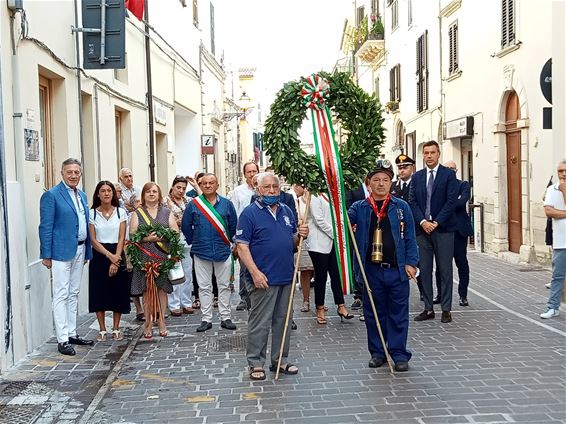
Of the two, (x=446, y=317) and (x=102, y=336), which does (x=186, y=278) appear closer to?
(x=102, y=336)

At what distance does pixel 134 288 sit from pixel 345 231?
268 cm

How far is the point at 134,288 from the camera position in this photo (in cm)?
854

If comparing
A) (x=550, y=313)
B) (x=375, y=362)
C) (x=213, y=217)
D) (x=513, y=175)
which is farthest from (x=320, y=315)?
(x=513, y=175)

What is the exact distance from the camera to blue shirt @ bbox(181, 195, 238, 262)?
28.6ft

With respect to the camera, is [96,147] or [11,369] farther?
[96,147]

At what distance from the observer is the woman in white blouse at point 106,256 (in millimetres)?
8344

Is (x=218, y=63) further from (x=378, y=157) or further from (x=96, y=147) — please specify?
(x=378, y=157)

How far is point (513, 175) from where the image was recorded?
51.9ft

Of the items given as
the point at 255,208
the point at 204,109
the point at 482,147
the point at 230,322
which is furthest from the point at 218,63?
the point at 255,208

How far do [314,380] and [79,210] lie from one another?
10.7ft

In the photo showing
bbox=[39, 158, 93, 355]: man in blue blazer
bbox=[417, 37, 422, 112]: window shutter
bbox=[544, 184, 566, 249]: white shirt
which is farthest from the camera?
bbox=[417, 37, 422, 112]: window shutter

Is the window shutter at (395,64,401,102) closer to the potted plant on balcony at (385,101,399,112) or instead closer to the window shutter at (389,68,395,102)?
the potted plant on balcony at (385,101,399,112)

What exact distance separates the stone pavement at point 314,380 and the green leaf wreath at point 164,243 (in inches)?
34.5

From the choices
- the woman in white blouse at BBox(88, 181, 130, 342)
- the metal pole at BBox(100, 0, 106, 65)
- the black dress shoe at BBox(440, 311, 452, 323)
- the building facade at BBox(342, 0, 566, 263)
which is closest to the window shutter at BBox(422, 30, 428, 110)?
the building facade at BBox(342, 0, 566, 263)
